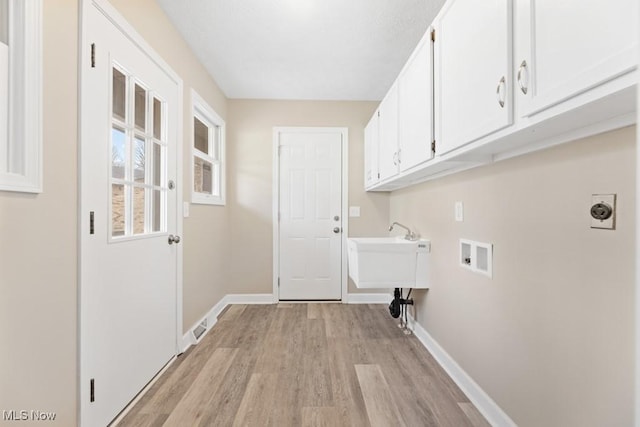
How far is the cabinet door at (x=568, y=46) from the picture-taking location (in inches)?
26.5

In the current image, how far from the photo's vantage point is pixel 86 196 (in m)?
1.35

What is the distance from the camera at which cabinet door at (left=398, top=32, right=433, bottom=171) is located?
5.63 feet

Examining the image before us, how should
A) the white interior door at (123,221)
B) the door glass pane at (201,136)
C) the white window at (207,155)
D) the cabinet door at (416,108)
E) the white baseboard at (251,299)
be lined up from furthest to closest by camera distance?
the white baseboard at (251,299) → the door glass pane at (201,136) → the white window at (207,155) → the cabinet door at (416,108) → the white interior door at (123,221)

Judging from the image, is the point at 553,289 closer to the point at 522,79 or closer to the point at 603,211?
the point at 603,211

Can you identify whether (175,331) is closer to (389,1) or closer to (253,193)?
(253,193)

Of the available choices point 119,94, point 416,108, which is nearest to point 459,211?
point 416,108

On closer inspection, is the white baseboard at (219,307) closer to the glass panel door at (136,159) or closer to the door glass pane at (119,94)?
the glass panel door at (136,159)

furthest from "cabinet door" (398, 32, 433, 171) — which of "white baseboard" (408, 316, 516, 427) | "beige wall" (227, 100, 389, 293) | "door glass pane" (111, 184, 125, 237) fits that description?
"door glass pane" (111, 184, 125, 237)

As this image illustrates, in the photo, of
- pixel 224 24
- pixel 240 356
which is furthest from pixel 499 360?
pixel 224 24

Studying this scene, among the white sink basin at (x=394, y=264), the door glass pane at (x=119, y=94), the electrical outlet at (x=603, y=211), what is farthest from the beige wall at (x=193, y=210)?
the electrical outlet at (x=603, y=211)

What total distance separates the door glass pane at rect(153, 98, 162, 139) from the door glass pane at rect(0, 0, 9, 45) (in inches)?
36.7

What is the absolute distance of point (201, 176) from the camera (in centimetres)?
303

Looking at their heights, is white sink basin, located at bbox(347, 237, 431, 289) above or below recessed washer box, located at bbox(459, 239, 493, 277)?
below

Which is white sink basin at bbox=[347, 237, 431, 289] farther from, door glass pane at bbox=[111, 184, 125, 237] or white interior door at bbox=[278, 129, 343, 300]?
door glass pane at bbox=[111, 184, 125, 237]
